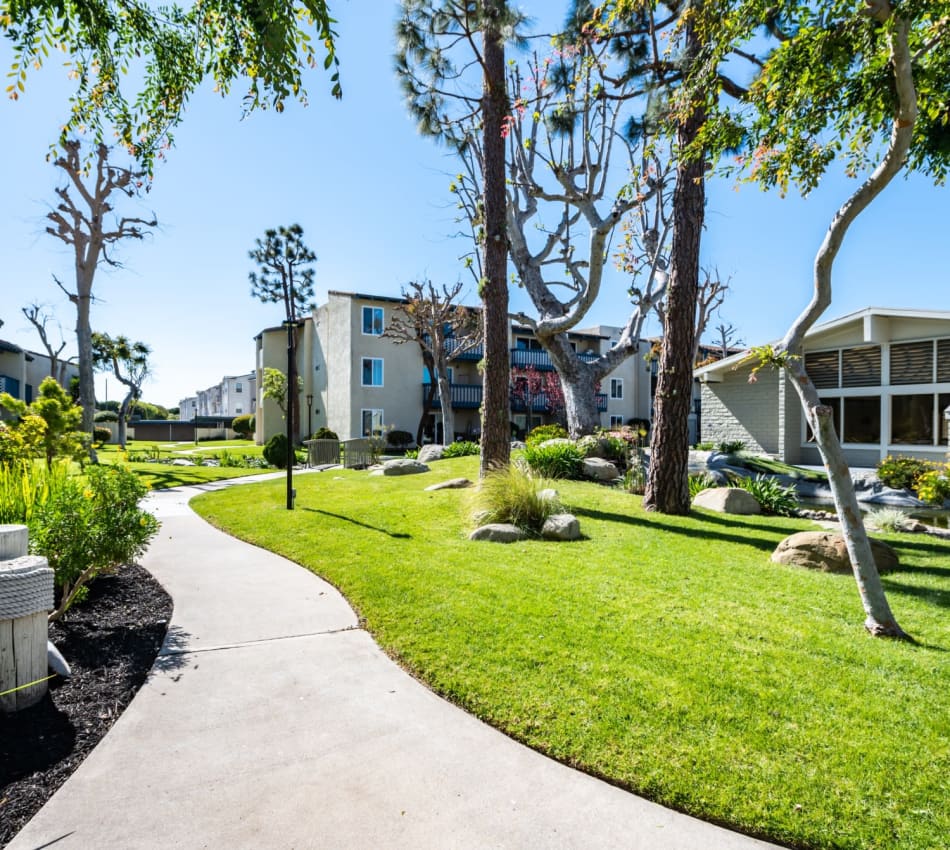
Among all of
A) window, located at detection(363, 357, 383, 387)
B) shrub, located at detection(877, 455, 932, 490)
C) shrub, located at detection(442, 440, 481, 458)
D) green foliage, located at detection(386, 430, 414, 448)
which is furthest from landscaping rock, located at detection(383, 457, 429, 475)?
window, located at detection(363, 357, 383, 387)

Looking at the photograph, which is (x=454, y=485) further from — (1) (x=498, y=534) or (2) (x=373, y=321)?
(2) (x=373, y=321)

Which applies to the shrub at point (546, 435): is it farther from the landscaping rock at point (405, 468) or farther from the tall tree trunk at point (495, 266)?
the tall tree trunk at point (495, 266)

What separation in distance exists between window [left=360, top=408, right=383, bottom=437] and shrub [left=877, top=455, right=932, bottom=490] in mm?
20545

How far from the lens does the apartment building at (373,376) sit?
89.2ft

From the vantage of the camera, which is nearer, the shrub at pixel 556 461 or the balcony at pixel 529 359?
the shrub at pixel 556 461

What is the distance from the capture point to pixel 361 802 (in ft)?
7.59

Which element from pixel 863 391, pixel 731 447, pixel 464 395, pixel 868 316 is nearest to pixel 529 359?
pixel 464 395

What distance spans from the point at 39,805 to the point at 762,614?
479cm

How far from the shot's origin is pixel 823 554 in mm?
6066

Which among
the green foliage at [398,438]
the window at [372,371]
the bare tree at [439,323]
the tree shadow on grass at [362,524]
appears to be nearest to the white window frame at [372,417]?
the green foliage at [398,438]

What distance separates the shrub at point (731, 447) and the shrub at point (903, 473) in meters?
4.63

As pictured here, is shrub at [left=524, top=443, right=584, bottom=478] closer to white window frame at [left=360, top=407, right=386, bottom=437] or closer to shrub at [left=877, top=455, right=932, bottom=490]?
shrub at [left=877, top=455, right=932, bottom=490]

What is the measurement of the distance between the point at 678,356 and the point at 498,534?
475 cm

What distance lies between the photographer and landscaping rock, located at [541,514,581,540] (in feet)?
23.9
